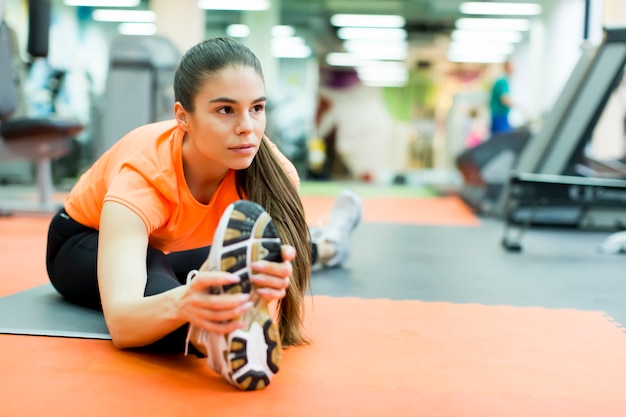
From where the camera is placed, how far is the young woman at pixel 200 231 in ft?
4.35

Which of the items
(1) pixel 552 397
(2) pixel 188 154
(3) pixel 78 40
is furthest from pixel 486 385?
(3) pixel 78 40

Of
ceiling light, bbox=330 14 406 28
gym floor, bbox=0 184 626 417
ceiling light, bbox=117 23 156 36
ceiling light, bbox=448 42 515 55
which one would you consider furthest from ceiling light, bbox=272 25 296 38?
gym floor, bbox=0 184 626 417

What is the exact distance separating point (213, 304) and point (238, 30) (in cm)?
1209

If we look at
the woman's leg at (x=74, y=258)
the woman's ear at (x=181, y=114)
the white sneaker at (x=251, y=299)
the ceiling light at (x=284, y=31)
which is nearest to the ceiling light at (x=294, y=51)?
the ceiling light at (x=284, y=31)

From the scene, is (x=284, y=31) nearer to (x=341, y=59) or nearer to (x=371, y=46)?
(x=371, y=46)

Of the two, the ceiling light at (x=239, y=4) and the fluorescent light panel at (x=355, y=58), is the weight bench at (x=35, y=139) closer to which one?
the ceiling light at (x=239, y=4)

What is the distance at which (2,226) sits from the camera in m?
4.51

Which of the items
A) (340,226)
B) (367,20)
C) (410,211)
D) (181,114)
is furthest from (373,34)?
(181,114)

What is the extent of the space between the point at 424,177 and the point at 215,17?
17.2 feet

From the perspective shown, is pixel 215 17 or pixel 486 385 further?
pixel 215 17

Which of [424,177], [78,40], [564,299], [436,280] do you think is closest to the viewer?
[564,299]

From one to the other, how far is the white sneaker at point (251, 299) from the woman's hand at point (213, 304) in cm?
2

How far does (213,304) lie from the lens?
128cm

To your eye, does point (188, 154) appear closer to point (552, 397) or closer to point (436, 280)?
point (552, 397)
